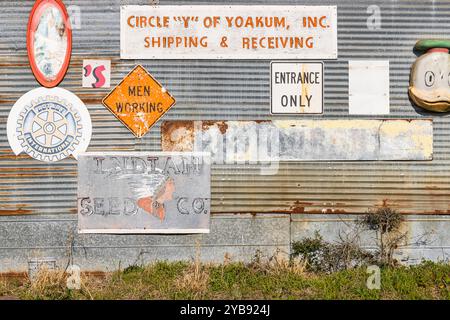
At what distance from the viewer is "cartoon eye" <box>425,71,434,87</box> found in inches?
451

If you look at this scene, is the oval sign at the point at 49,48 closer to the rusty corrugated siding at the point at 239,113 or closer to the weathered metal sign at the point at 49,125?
the rusty corrugated siding at the point at 239,113

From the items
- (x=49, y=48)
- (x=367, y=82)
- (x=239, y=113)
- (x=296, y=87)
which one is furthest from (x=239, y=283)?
(x=49, y=48)

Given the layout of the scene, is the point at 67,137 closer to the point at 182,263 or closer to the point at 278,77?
the point at 182,263

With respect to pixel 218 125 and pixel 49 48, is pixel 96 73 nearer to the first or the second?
pixel 49 48

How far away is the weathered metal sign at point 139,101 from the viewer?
11.6 meters

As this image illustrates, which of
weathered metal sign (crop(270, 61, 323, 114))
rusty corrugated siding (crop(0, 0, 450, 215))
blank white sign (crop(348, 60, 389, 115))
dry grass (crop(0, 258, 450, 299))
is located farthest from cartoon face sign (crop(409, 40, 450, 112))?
dry grass (crop(0, 258, 450, 299))

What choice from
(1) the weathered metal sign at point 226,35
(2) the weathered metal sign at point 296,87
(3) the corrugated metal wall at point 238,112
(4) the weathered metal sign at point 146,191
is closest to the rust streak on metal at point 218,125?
(3) the corrugated metal wall at point 238,112

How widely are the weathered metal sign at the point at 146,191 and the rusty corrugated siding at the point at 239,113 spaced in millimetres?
198

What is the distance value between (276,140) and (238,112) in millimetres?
841

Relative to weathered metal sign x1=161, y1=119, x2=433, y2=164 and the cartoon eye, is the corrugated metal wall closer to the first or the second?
weathered metal sign x1=161, y1=119, x2=433, y2=164

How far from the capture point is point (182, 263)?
11391 mm

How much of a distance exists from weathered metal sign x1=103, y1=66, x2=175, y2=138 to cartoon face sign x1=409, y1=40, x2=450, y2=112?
4389mm

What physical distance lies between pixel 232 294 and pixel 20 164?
4421 mm
